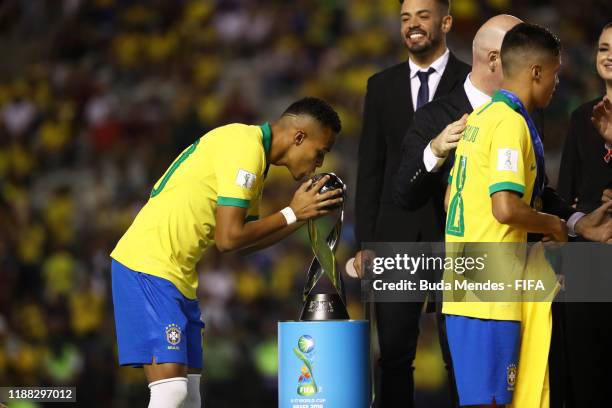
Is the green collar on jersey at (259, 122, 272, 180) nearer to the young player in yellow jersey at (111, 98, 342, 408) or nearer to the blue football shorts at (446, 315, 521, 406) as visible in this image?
the young player in yellow jersey at (111, 98, 342, 408)

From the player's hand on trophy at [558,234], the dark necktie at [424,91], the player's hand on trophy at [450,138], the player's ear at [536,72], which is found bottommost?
the player's hand on trophy at [558,234]

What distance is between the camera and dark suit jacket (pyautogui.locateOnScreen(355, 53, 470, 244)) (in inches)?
190

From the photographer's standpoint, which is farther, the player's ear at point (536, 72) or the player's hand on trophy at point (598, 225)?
the player's hand on trophy at point (598, 225)

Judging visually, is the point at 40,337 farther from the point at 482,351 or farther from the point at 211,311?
the point at 482,351

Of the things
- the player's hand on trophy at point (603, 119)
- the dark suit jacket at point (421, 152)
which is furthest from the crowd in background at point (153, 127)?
the player's hand on trophy at point (603, 119)

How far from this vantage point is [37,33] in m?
11.3

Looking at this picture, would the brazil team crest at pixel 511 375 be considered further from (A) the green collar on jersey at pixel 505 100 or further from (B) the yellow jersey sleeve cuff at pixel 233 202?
(B) the yellow jersey sleeve cuff at pixel 233 202

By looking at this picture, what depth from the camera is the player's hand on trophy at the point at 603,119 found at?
4363 millimetres

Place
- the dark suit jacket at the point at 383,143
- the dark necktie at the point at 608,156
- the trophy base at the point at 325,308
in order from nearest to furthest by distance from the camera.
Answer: the trophy base at the point at 325,308
the dark necktie at the point at 608,156
the dark suit jacket at the point at 383,143

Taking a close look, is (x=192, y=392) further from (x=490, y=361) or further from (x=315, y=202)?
(x=490, y=361)

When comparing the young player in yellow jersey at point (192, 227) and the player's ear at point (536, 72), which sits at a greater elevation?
Answer: the player's ear at point (536, 72)

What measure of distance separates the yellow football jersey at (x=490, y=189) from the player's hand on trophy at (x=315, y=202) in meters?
0.57

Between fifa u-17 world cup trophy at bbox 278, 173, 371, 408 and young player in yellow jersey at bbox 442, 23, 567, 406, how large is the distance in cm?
52

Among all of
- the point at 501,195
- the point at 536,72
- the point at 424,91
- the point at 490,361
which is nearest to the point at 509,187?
the point at 501,195
